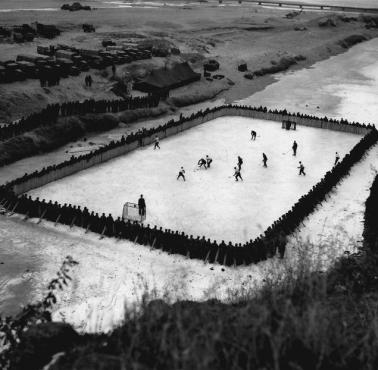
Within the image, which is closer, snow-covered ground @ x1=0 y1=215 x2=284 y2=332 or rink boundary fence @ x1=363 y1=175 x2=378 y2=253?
snow-covered ground @ x1=0 y1=215 x2=284 y2=332

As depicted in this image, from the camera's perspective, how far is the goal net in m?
22.2

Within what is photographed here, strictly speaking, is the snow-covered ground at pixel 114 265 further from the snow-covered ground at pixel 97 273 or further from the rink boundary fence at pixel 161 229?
the rink boundary fence at pixel 161 229

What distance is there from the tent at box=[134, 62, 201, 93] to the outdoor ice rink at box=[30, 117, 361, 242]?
13637 millimetres

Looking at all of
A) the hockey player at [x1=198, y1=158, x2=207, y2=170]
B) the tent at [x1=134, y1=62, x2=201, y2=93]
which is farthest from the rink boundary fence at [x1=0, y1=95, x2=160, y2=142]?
the hockey player at [x1=198, y1=158, x2=207, y2=170]

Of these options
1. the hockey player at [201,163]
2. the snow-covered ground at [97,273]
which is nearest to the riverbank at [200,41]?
the hockey player at [201,163]

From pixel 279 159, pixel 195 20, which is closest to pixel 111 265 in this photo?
pixel 279 159

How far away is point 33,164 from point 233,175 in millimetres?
12949

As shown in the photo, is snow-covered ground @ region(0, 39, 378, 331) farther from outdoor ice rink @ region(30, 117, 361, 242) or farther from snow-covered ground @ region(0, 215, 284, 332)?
outdoor ice rink @ region(30, 117, 361, 242)

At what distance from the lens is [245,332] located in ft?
28.5

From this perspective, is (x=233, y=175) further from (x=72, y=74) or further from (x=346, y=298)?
(x=72, y=74)

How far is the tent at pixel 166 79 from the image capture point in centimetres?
4962

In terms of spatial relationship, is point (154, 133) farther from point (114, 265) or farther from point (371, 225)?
point (371, 225)

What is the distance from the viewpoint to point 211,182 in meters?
27.7

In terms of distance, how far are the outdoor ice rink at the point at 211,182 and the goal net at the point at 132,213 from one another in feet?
1.72
